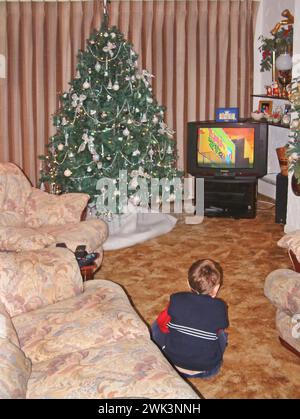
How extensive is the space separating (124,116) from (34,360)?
11.4 feet

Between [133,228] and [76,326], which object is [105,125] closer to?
[133,228]

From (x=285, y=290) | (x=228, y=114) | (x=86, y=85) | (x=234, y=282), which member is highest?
(x=86, y=85)

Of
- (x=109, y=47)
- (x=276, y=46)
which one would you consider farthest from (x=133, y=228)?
(x=276, y=46)

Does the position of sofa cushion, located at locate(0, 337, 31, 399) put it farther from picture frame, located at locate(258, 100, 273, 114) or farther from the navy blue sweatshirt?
picture frame, located at locate(258, 100, 273, 114)

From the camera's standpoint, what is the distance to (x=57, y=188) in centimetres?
571

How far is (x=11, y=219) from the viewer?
417 centimetres

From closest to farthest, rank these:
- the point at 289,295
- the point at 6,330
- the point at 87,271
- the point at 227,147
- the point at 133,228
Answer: the point at 6,330 < the point at 289,295 < the point at 87,271 < the point at 133,228 < the point at 227,147

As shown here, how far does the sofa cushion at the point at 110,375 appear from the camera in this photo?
2.01 metres

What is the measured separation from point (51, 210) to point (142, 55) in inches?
122

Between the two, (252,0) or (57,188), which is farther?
(252,0)

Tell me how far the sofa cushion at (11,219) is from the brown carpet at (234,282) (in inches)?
32.7

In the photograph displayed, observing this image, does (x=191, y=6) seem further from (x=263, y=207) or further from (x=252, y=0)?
(x=263, y=207)

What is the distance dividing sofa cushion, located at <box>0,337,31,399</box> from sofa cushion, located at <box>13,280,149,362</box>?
259 mm

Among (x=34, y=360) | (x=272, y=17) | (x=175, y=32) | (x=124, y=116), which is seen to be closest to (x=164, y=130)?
(x=124, y=116)
